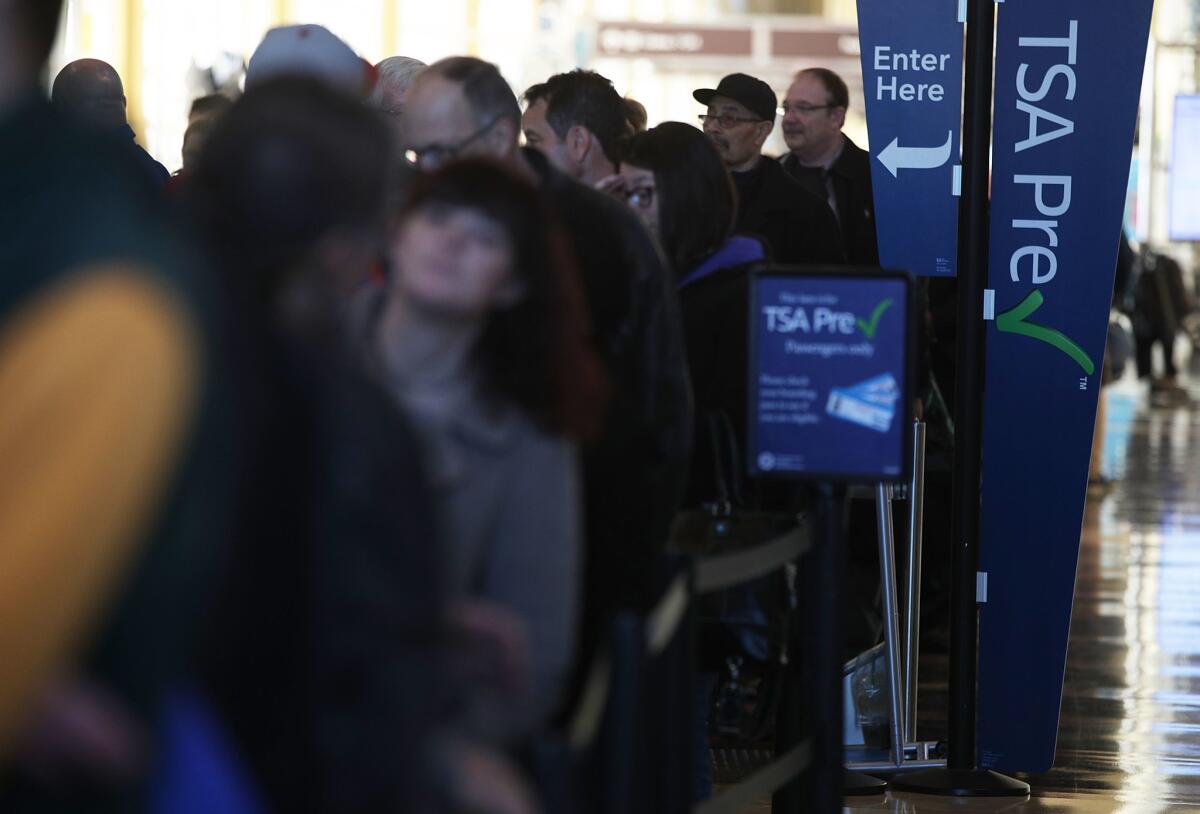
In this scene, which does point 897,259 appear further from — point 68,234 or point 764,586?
point 68,234

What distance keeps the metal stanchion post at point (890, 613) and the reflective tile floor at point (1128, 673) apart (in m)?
0.22

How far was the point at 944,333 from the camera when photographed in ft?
22.2

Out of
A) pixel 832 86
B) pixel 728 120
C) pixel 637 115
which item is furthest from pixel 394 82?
pixel 832 86

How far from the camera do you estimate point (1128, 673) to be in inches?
265

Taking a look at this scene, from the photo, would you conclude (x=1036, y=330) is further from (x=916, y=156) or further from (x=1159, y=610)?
(x=1159, y=610)

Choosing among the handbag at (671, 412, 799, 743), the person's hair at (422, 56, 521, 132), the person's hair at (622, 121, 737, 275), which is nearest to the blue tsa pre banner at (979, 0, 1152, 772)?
the person's hair at (622, 121, 737, 275)

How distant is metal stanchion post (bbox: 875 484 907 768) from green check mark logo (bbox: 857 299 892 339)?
46.8 inches

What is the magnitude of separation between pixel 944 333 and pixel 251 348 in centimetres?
540

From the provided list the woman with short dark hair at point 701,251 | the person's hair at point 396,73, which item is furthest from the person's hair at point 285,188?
the person's hair at point 396,73

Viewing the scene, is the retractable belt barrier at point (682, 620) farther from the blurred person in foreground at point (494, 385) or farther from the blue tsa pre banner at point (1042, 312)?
the blue tsa pre banner at point (1042, 312)

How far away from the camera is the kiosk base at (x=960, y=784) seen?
4.92m

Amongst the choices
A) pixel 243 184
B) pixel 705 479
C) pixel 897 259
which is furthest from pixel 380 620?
pixel 897 259

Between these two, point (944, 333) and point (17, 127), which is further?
point (944, 333)

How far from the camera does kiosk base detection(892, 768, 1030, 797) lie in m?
4.92
